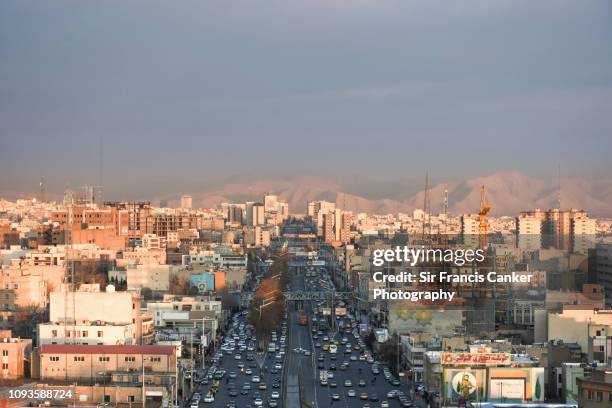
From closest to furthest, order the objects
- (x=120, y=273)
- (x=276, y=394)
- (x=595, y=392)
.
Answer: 1. (x=595, y=392)
2. (x=276, y=394)
3. (x=120, y=273)

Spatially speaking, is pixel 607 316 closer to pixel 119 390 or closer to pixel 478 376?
pixel 478 376

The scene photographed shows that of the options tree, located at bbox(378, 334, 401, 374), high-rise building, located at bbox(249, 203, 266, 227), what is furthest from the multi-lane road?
high-rise building, located at bbox(249, 203, 266, 227)

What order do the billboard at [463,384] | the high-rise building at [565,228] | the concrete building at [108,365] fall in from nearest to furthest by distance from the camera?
the billboard at [463,384]
the concrete building at [108,365]
the high-rise building at [565,228]

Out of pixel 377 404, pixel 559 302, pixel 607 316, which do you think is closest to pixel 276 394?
pixel 377 404

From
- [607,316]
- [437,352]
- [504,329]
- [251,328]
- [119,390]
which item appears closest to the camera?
[119,390]

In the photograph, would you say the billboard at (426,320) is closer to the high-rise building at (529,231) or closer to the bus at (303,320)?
the bus at (303,320)

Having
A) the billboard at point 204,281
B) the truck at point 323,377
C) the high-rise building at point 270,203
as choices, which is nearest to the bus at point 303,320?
the billboard at point 204,281

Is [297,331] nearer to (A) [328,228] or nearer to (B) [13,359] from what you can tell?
(B) [13,359]

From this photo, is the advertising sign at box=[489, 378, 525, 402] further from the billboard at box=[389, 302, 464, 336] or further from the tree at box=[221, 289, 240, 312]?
the tree at box=[221, 289, 240, 312]

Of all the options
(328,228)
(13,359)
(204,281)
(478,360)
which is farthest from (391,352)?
(328,228)
